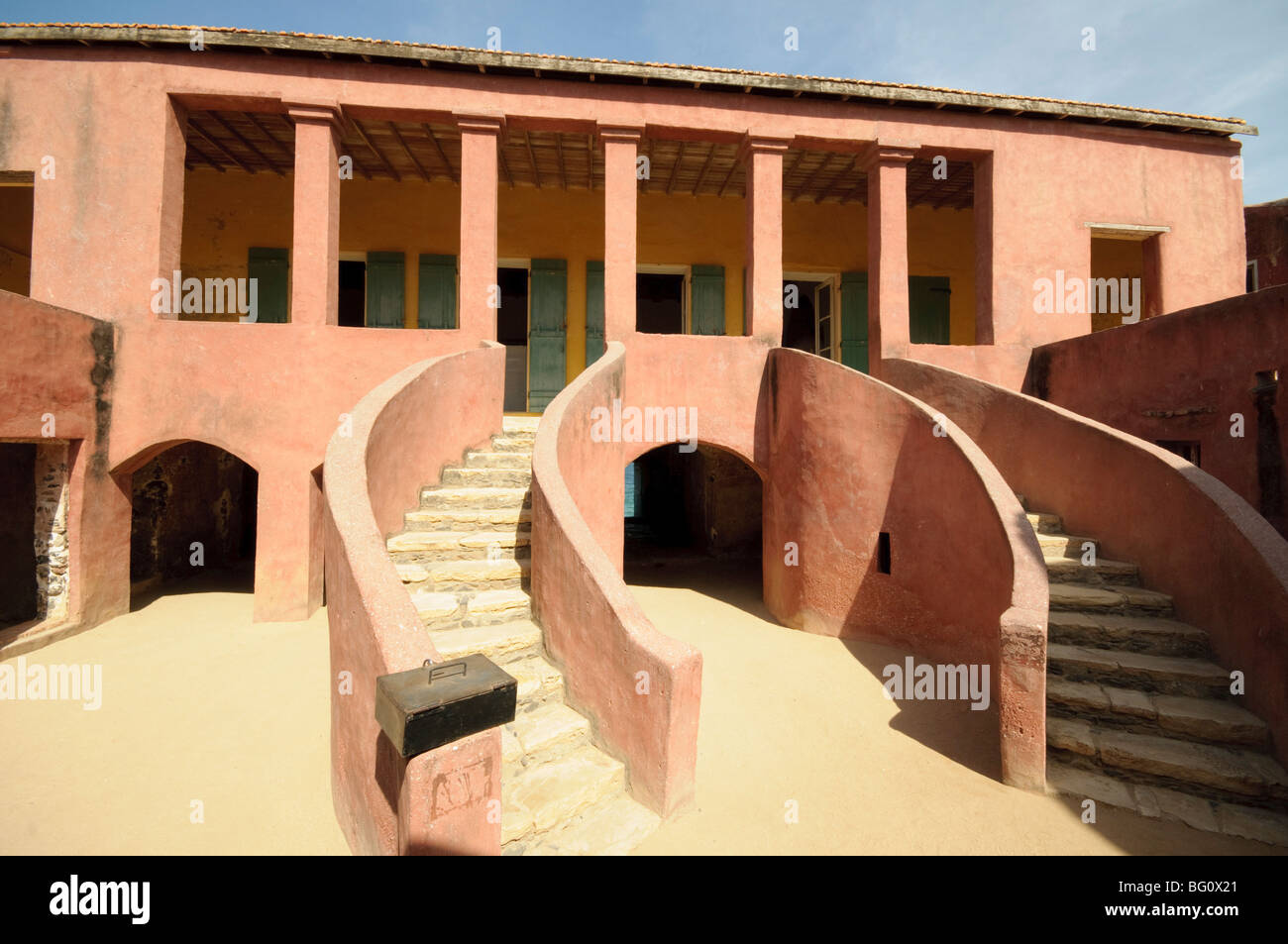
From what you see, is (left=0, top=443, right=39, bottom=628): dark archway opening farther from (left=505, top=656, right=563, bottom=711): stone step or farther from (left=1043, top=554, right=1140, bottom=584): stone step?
(left=1043, top=554, right=1140, bottom=584): stone step

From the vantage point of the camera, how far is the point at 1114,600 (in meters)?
4.71

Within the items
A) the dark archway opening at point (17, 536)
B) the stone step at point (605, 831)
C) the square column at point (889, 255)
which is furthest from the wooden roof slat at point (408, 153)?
the stone step at point (605, 831)

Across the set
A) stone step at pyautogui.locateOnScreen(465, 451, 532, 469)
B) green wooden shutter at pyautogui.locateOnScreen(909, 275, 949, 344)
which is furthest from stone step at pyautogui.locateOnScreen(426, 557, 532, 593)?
green wooden shutter at pyautogui.locateOnScreen(909, 275, 949, 344)

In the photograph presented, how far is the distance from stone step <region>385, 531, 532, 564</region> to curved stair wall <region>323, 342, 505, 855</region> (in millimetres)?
203

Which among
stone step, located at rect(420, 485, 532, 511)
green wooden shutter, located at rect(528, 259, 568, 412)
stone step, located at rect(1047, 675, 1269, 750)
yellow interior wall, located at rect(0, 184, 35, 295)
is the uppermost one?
yellow interior wall, located at rect(0, 184, 35, 295)

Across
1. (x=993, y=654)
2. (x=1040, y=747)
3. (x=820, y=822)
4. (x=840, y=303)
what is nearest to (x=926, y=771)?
(x=1040, y=747)

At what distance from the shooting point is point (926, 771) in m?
4.04

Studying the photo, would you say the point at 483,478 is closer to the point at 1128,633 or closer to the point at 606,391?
the point at 606,391

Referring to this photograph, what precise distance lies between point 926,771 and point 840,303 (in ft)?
30.7

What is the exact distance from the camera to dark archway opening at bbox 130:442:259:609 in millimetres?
8742

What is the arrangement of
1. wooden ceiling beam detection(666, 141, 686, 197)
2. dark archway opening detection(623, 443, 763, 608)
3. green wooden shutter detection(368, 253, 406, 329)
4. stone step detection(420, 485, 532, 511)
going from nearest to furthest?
1. stone step detection(420, 485, 532, 511)
2. wooden ceiling beam detection(666, 141, 686, 197)
3. dark archway opening detection(623, 443, 763, 608)
4. green wooden shutter detection(368, 253, 406, 329)

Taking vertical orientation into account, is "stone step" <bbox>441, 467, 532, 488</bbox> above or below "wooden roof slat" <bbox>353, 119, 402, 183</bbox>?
below

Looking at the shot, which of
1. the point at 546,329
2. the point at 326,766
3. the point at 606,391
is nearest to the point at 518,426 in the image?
the point at 606,391
